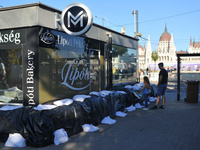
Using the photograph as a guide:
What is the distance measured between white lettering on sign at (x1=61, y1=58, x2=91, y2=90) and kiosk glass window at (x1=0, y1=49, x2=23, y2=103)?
1.32 metres

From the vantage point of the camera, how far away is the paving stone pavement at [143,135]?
462cm

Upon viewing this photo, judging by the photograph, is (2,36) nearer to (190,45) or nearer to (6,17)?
(6,17)

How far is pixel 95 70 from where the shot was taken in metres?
8.86

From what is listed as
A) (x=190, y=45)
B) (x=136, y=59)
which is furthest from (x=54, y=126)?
(x=190, y=45)

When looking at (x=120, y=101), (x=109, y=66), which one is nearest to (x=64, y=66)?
(x=120, y=101)

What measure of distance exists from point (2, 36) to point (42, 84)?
5.88 ft

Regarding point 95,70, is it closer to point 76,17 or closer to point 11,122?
point 76,17

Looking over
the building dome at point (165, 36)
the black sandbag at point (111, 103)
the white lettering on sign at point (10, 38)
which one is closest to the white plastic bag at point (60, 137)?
the black sandbag at point (111, 103)

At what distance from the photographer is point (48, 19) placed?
6.18m

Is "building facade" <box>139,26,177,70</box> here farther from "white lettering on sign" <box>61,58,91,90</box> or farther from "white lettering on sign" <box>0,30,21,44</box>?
"white lettering on sign" <box>0,30,21,44</box>

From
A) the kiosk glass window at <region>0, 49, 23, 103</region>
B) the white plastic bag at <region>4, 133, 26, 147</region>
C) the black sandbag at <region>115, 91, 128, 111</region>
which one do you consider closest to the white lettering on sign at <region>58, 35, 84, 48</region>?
the kiosk glass window at <region>0, 49, 23, 103</region>

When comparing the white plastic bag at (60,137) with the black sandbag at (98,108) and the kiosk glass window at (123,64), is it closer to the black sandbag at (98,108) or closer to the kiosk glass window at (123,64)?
the black sandbag at (98,108)

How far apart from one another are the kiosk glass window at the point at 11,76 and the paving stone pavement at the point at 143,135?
166cm

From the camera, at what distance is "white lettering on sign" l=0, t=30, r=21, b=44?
605 cm
